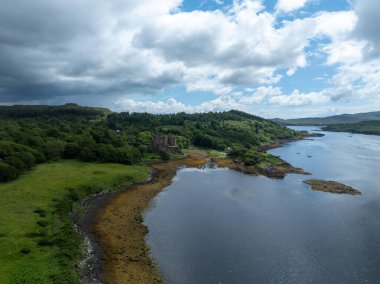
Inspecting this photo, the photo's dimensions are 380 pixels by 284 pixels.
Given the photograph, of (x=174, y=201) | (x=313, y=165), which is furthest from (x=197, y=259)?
(x=313, y=165)

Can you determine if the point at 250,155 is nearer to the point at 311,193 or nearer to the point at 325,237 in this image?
the point at 311,193

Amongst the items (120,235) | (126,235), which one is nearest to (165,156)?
(126,235)

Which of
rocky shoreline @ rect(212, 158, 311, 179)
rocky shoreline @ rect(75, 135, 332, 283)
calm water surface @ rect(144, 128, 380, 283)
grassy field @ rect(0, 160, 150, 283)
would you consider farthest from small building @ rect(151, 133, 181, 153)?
grassy field @ rect(0, 160, 150, 283)

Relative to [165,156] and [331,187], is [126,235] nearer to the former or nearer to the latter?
[331,187]

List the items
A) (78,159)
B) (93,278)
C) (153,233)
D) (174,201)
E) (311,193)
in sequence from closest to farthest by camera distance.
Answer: (93,278), (153,233), (174,201), (311,193), (78,159)

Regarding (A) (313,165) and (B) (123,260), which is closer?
(B) (123,260)

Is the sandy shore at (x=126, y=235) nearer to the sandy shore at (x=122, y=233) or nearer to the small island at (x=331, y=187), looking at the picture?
the sandy shore at (x=122, y=233)
